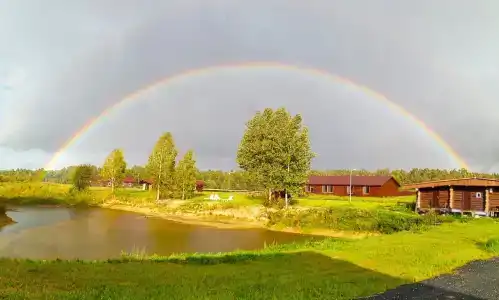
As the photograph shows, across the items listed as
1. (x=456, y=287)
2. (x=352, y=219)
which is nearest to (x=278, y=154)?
(x=352, y=219)

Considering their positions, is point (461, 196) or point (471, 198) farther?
point (461, 196)

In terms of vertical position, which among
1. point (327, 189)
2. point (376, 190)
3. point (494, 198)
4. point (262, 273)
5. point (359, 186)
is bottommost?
point (262, 273)

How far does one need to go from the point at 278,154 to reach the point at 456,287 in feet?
187

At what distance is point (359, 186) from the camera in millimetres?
100438

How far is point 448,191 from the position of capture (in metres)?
59.2

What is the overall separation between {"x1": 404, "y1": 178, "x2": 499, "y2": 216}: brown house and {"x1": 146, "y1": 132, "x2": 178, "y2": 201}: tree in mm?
52272

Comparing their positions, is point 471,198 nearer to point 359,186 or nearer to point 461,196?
point 461,196

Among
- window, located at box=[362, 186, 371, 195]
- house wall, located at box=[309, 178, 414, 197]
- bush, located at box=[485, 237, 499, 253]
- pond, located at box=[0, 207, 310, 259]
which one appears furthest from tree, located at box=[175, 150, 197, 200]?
bush, located at box=[485, 237, 499, 253]

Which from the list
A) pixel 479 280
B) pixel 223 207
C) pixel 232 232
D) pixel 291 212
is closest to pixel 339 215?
pixel 291 212

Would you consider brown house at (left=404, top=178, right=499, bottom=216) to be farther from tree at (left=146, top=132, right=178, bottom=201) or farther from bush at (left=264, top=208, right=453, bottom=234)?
tree at (left=146, top=132, right=178, bottom=201)

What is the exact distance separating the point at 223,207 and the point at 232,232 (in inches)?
650

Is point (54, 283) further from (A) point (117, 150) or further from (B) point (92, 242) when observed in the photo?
(A) point (117, 150)

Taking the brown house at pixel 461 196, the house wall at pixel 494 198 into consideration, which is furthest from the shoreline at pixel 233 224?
the house wall at pixel 494 198

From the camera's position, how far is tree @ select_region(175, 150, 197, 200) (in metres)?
95.2
